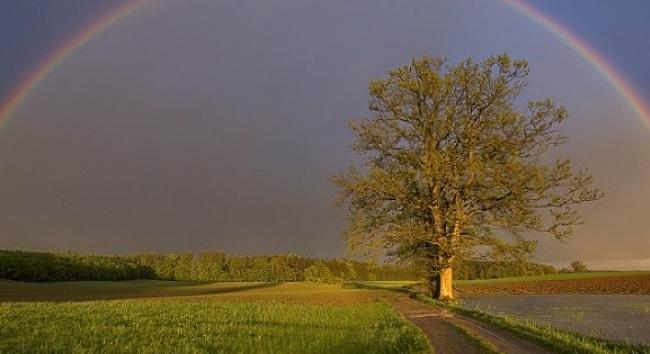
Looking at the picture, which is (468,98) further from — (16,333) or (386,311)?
(16,333)

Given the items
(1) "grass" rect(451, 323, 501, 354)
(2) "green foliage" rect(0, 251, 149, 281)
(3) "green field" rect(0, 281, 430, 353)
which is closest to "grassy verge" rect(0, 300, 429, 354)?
(3) "green field" rect(0, 281, 430, 353)

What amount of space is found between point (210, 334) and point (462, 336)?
8.67 m

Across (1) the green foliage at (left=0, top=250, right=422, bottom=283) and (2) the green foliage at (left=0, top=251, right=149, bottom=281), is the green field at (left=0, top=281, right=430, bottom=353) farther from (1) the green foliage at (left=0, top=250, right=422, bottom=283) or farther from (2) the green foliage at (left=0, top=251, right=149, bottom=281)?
(2) the green foliage at (left=0, top=251, right=149, bottom=281)

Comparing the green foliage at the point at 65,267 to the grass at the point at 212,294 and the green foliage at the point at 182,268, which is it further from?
→ the grass at the point at 212,294

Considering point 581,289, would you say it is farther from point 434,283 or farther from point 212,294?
point 212,294

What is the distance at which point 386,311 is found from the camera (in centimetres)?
3053

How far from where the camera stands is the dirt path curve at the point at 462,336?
1591 cm

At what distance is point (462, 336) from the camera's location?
18.7m

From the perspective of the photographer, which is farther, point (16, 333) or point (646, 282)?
point (646, 282)

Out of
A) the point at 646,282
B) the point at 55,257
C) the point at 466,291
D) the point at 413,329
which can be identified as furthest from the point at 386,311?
the point at 55,257

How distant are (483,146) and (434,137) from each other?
369cm

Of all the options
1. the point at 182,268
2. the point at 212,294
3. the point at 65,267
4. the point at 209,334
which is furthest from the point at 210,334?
the point at 182,268

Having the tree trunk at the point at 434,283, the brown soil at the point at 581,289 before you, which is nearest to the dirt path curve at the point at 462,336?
the tree trunk at the point at 434,283

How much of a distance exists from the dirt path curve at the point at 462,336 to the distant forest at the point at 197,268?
20264 millimetres
